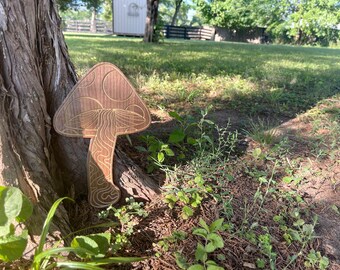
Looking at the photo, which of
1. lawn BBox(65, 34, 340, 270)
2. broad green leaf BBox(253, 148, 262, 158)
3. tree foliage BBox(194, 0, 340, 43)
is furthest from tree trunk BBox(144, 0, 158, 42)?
tree foliage BBox(194, 0, 340, 43)

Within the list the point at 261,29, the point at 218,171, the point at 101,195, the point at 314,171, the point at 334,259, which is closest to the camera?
the point at 334,259

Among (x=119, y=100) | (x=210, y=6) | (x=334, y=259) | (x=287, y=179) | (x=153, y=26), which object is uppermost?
(x=210, y=6)

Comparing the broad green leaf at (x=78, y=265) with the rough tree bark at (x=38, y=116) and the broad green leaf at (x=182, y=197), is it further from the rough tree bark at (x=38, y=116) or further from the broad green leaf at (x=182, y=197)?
the broad green leaf at (x=182, y=197)

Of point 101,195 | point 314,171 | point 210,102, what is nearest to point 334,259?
point 314,171

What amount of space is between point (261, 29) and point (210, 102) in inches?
1115

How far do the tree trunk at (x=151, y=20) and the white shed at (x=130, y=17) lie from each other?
7.85 m

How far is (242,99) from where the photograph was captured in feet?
11.9

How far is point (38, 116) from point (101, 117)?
319 mm

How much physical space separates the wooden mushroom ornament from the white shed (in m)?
20.2

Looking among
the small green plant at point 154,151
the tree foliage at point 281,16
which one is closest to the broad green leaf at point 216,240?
the small green plant at point 154,151

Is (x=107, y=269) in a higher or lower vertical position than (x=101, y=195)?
lower

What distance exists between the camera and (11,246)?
3.49 ft

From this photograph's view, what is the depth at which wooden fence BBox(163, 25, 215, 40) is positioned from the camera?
27969 mm

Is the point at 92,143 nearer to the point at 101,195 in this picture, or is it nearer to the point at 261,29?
the point at 101,195
